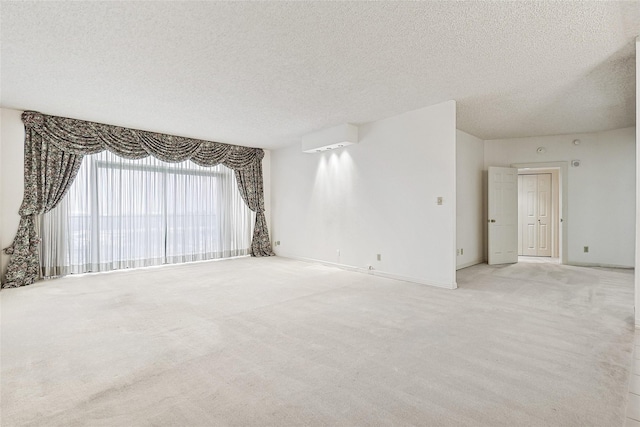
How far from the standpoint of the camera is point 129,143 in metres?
5.79

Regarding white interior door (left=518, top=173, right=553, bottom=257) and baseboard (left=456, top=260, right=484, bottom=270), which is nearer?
baseboard (left=456, top=260, right=484, bottom=270)

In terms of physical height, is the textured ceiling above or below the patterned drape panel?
above

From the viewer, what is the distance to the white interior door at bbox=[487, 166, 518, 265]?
6.52m

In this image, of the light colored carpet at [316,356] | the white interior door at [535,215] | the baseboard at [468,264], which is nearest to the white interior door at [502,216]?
the baseboard at [468,264]

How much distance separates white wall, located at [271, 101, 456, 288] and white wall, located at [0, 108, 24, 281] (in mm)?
4690

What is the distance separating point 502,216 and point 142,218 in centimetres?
717

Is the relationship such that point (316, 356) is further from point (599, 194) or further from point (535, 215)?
point (535, 215)

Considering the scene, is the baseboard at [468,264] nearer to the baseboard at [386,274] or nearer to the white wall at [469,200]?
the white wall at [469,200]

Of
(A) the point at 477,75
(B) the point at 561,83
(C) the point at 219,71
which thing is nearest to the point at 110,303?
(C) the point at 219,71

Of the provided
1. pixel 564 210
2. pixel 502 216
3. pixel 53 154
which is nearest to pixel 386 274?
pixel 502 216

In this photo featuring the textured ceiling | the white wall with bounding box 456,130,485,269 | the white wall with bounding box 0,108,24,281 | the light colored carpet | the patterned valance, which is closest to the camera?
the light colored carpet

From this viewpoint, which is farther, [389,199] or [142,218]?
[142,218]

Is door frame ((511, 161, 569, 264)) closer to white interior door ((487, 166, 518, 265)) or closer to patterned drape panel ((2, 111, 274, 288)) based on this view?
white interior door ((487, 166, 518, 265))

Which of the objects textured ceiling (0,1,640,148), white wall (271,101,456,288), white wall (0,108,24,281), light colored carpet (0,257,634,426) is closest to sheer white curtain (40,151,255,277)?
white wall (0,108,24,281)
